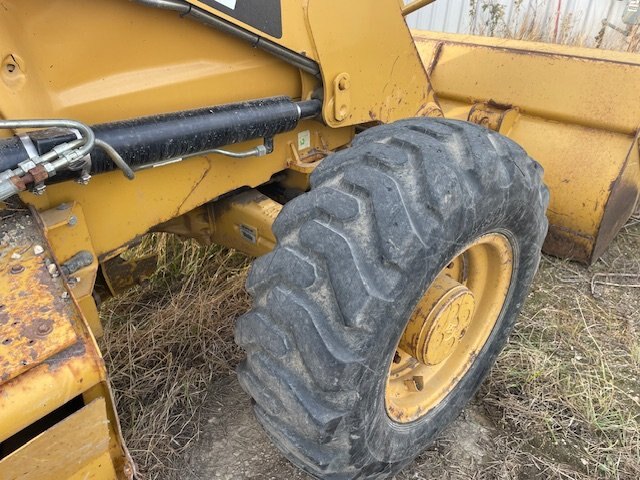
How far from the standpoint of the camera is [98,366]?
3.15ft

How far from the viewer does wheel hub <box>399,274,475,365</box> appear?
5.07 ft

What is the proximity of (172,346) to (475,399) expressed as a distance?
49.2 inches

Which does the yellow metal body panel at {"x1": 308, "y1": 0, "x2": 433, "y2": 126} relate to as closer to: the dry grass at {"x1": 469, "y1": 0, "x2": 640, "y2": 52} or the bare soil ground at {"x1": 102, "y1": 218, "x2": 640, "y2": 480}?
the bare soil ground at {"x1": 102, "y1": 218, "x2": 640, "y2": 480}

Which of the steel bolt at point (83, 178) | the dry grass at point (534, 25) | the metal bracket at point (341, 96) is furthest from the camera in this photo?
the dry grass at point (534, 25)

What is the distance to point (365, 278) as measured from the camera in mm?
1187

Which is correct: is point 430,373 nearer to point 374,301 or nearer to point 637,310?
point 374,301

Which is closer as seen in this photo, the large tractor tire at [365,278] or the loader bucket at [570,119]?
the large tractor tire at [365,278]

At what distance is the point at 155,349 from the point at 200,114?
4.01 ft

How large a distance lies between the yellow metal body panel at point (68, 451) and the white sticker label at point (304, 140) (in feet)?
3.67

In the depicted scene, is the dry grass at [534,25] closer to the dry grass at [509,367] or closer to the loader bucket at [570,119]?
the loader bucket at [570,119]

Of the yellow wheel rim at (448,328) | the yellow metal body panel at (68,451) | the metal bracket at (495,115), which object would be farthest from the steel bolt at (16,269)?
the metal bracket at (495,115)

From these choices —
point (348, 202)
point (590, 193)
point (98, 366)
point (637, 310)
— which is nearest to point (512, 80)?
point (590, 193)

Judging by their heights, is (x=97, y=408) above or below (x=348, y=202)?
below

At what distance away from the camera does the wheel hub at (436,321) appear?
1546 millimetres
